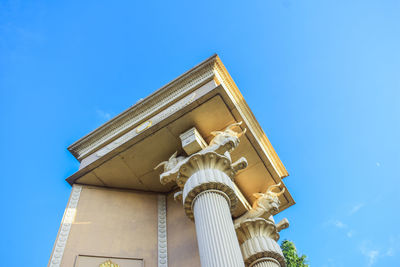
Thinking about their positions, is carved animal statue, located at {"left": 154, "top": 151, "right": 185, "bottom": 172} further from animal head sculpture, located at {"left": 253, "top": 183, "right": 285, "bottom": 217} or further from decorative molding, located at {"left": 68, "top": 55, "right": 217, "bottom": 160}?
animal head sculpture, located at {"left": 253, "top": 183, "right": 285, "bottom": 217}

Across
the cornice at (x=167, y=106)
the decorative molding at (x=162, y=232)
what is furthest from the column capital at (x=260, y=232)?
the decorative molding at (x=162, y=232)

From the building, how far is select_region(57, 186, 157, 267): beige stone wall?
25mm

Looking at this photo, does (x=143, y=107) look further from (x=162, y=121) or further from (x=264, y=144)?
(x=264, y=144)

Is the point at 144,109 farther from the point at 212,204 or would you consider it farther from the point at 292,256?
the point at 292,256

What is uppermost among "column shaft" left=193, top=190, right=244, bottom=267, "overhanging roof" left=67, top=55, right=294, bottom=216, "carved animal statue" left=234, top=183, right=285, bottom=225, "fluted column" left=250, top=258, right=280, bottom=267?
"overhanging roof" left=67, top=55, right=294, bottom=216

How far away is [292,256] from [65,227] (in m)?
11.7

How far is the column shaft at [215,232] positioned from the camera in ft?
22.6

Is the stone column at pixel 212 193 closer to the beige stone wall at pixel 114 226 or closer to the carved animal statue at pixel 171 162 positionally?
the carved animal statue at pixel 171 162

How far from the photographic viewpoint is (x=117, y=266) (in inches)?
366

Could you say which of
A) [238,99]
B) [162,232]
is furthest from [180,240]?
[238,99]

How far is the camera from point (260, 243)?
404 inches

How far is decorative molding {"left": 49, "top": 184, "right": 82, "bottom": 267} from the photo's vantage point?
906cm

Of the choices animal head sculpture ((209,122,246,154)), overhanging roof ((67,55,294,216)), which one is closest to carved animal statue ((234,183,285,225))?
overhanging roof ((67,55,294,216))

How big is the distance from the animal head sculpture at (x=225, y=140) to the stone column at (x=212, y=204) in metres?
0.33
